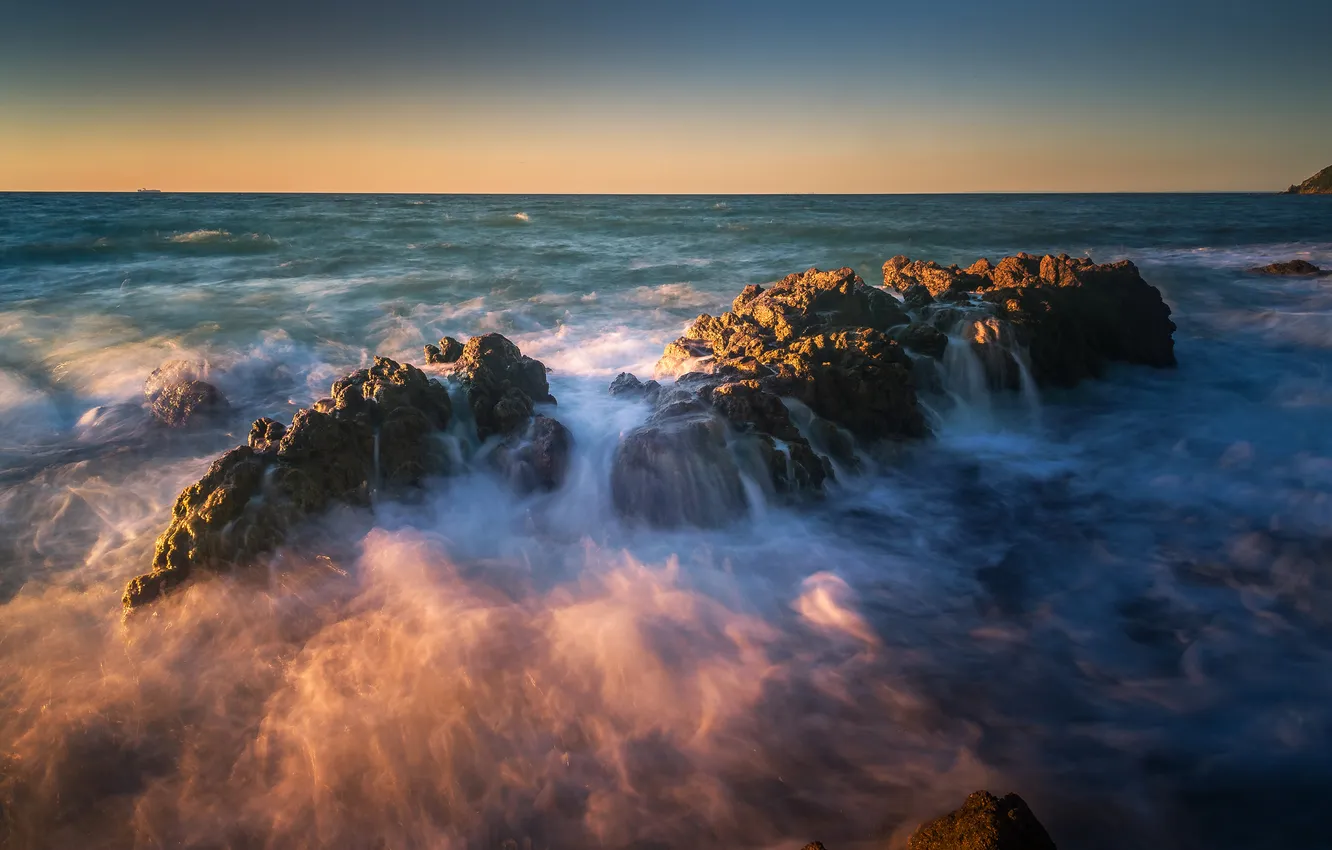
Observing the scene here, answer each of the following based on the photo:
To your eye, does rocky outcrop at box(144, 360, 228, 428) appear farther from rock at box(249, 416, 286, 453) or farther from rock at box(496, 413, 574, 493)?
rock at box(496, 413, 574, 493)

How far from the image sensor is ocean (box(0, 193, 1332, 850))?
3.41 meters

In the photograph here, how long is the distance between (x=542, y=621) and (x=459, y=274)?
1717 centimetres

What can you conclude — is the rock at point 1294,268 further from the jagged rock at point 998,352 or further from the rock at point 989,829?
the rock at point 989,829

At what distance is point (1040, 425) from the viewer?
27.0 ft

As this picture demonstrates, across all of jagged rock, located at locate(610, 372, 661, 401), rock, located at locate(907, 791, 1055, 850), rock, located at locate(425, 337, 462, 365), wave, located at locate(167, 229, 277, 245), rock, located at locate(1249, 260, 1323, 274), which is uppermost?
wave, located at locate(167, 229, 277, 245)

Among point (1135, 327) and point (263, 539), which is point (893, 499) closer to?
point (263, 539)

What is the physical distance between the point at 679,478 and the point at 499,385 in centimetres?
218

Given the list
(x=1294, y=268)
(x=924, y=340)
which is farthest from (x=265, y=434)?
(x=1294, y=268)

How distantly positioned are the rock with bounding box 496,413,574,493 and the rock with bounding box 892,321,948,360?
15.5 ft

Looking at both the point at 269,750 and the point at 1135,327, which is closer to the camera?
the point at 269,750

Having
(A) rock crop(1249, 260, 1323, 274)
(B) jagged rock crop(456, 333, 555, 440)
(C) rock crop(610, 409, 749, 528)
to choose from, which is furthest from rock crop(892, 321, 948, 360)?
(A) rock crop(1249, 260, 1323, 274)

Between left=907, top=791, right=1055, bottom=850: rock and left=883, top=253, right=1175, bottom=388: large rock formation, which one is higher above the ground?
left=883, top=253, right=1175, bottom=388: large rock formation

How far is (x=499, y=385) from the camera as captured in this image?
269 inches

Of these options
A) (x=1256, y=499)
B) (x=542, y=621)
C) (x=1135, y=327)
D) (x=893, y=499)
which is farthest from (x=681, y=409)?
(x=1135, y=327)
